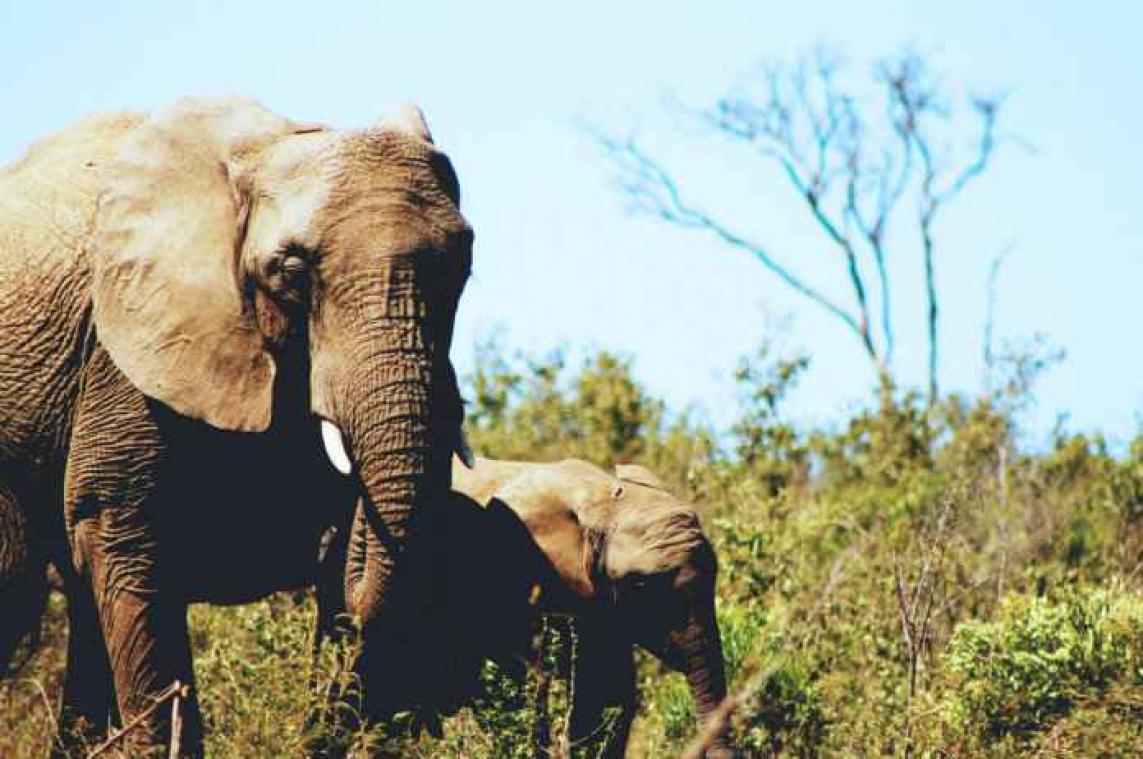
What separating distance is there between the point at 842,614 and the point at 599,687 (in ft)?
8.18

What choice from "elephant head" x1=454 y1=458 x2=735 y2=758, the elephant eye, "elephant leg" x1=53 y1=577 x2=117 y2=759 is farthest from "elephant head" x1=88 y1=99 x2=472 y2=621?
"elephant head" x1=454 y1=458 x2=735 y2=758

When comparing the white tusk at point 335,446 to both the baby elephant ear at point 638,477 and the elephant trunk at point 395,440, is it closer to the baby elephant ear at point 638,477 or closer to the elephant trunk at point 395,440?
the elephant trunk at point 395,440

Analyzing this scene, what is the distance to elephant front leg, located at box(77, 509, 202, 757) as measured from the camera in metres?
6.25

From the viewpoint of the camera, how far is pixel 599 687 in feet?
25.5

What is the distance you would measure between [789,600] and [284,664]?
152 inches

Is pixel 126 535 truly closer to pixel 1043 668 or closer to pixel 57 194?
pixel 57 194

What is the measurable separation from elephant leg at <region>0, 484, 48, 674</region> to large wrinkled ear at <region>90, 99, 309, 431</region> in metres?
0.68

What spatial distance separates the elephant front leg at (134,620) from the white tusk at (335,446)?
626mm

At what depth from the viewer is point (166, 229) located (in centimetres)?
639

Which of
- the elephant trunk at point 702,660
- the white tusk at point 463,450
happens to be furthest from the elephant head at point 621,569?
the white tusk at point 463,450

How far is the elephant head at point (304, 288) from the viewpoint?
5.94 metres

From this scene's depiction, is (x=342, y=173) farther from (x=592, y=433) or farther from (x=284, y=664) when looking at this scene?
(x=592, y=433)

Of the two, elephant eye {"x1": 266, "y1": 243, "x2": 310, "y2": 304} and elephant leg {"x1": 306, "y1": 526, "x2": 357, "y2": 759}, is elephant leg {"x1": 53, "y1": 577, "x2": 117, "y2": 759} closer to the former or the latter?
elephant leg {"x1": 306, "y1": 526, "x2": 357, "y2": 759}

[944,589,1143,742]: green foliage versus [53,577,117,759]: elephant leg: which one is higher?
[944,589,1143,742]: green foliage
